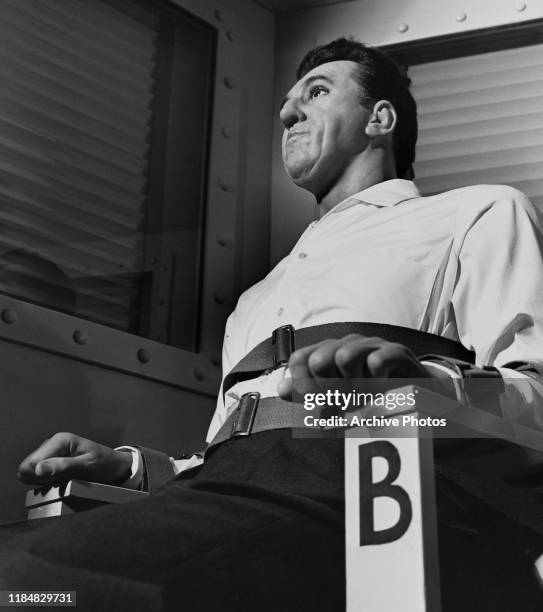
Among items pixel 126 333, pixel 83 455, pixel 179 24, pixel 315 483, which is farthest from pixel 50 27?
pixel 315 483

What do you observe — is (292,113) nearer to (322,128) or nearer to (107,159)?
(322,128)

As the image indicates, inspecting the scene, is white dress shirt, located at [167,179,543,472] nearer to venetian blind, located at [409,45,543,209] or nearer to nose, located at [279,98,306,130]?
nose, located at [279,98,306,130]

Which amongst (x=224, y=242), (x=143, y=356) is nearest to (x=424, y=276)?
(x=143, y=356)

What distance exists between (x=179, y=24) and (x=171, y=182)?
36cm

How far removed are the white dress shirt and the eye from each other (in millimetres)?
278

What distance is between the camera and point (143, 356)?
5.49 feet

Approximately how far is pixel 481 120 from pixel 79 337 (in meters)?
0.94

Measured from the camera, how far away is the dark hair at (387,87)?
167 centimetres

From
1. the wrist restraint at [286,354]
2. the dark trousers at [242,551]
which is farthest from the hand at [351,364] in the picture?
the wrist restraint at [286,354]

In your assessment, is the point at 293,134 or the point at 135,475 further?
the point at 293,134

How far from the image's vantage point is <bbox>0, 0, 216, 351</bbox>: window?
164 centimetres

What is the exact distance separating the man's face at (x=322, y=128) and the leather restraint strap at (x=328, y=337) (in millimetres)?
426

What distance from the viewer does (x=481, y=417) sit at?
830 millimetres

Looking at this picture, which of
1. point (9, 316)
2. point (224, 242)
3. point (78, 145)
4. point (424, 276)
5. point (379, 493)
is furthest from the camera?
point (224, 242)
